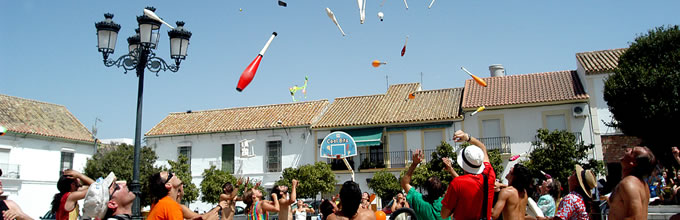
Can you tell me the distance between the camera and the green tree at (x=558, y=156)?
70.1 feet

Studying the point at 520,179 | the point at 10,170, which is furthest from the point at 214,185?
the point at 520,179

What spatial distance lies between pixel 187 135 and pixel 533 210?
93.7 feet

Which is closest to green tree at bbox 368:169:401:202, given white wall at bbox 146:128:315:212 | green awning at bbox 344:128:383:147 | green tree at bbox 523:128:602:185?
green awning at bbox 344:128:383:147

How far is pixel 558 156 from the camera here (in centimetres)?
2147

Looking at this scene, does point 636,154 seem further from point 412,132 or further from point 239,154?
point 239,154

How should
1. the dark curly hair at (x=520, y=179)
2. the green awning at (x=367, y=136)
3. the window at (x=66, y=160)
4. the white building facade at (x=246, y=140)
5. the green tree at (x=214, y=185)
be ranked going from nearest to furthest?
the dark curly hair at (x=520, y=179) < the green tree at (x=214, y=185) < the green awning at (x=367, y=136) < the white building facade at (x=246, y=140) < the window at (x=66, y=160)

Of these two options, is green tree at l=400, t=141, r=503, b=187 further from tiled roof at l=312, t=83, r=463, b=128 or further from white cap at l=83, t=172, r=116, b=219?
white cap at l=83, t=172, r=116, b=219

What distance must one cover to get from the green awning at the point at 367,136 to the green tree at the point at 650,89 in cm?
1162

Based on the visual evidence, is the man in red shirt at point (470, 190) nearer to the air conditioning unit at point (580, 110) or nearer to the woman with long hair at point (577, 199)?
the woman with long hair at point (577, 199)

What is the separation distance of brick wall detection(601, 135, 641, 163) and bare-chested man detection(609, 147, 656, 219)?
22281 mm

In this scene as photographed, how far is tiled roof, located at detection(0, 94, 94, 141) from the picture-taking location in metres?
Answer: 29.6

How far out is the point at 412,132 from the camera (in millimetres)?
27625

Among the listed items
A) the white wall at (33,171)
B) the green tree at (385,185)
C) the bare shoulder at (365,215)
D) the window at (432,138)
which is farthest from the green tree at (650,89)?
the white wall at (33,171)

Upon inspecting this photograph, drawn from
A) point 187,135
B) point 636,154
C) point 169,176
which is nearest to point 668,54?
point 636,154
